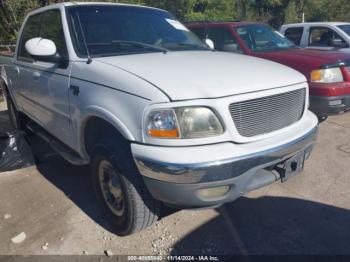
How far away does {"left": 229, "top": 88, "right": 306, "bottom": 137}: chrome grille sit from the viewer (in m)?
2.49

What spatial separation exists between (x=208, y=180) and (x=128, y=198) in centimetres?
72

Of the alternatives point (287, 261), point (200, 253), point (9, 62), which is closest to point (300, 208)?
point (287, 261)

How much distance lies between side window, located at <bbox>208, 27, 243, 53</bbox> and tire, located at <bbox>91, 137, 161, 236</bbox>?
12.8 feet

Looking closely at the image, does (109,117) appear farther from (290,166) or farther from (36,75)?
(36,75)

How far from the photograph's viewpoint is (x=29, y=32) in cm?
460

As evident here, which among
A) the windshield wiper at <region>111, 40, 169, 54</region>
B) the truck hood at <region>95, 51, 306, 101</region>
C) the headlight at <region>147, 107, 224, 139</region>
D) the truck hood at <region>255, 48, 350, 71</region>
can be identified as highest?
the windshield wiper at <region>111, 40, 169, 54</region>

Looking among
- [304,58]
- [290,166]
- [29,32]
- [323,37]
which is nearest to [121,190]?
[290,166]

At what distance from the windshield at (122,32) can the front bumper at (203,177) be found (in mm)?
1325

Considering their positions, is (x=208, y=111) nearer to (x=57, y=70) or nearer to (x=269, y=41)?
(x=57, y=70)

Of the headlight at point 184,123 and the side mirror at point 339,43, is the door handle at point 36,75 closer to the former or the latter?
the headlight at point 184,123

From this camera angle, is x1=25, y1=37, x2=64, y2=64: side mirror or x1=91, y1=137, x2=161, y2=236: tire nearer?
x1=91, y1=137, x2=161, y2=236: tire

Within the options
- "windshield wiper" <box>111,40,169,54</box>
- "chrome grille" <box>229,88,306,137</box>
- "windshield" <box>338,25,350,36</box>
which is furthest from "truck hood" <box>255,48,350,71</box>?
"windshield" <box>338,25,350,36</box>

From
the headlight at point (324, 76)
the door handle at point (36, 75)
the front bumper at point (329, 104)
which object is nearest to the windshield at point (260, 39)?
the headlight at point (324, 76)

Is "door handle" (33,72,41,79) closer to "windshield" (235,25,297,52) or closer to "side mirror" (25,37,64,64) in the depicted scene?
"side mirror" (25,37,64,64)
